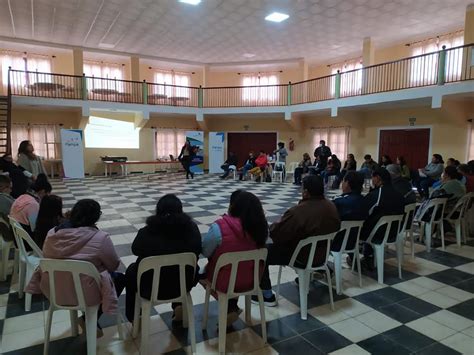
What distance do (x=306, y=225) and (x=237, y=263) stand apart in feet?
2.41

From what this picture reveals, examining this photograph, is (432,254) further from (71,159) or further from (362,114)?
(71,159)

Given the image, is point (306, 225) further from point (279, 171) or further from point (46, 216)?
point (279, 171)

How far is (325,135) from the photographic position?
1300 centimetres

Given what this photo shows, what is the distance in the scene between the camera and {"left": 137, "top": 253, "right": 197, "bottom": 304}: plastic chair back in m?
1.87

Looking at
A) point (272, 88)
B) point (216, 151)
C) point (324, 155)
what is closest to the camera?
point (324, 155)

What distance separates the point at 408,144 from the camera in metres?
10.7

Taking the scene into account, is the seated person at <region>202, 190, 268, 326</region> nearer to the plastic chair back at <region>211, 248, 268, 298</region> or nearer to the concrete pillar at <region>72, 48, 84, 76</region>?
the plastic chair back at <region>211, 248, 268, 298</region>

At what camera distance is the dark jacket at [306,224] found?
252 centimetres

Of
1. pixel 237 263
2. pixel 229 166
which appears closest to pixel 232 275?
pixel 237 263

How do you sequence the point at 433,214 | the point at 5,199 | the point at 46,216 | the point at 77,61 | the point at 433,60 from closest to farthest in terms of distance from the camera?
the point at 46,216 → the point at 5,199 → the point at 433,214 → the point at 433,60 → the point at 77,61

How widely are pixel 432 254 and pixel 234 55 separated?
11.0 metres

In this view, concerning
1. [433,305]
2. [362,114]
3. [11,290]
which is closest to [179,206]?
[11,290]

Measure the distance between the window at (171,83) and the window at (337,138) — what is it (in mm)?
5736

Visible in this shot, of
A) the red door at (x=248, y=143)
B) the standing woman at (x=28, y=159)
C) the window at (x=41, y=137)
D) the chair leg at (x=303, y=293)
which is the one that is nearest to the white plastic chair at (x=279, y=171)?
the red door at (x=248, y=143)
